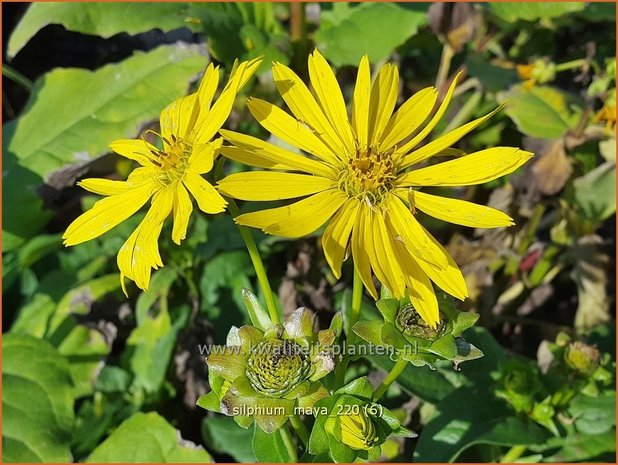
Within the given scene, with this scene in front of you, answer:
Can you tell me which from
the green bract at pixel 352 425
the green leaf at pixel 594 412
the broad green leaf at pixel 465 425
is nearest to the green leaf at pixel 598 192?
the green leaf at pixel 594 412

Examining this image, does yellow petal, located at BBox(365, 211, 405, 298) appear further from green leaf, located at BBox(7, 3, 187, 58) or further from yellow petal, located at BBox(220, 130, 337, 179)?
green leaf, located at BBox(7, 3, 187, 58)

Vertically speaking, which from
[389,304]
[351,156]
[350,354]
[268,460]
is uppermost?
[351,156]

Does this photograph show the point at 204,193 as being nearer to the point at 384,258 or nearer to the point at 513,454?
the point at 384,258

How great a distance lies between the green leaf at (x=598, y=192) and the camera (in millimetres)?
2369

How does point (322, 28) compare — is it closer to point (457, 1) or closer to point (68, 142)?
point (457, 1)

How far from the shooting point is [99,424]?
2.17 metres

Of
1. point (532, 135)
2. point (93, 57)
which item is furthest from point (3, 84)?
point (532, 135)

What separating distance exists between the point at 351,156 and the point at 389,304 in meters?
0.33

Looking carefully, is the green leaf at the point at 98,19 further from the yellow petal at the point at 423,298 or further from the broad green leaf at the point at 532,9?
the yellow petal at the point at 423,298

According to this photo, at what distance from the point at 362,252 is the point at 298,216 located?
13cm

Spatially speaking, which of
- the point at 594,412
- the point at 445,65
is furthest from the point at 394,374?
the point at 445,65

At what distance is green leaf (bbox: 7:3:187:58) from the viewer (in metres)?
2.24

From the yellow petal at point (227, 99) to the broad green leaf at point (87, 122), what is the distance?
0.92 meters

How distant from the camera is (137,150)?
5.07ft
